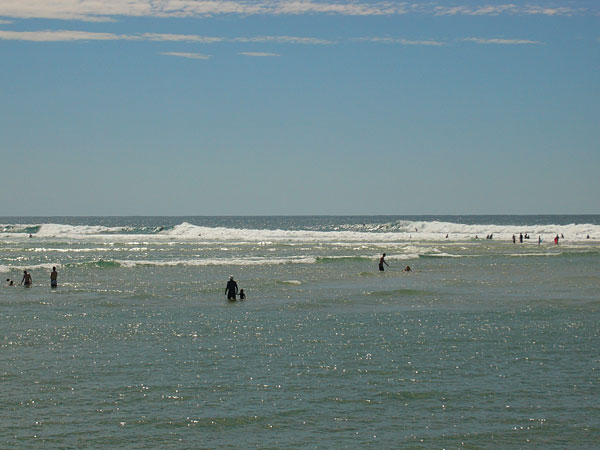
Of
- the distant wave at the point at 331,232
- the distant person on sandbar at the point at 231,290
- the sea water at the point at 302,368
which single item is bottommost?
the sea water at the point at 302,368

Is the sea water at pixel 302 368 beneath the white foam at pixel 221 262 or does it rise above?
beneath

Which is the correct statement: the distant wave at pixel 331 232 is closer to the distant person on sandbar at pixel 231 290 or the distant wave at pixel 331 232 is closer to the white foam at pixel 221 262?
the white foam at pixel 221 262

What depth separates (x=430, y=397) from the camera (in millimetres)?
13391

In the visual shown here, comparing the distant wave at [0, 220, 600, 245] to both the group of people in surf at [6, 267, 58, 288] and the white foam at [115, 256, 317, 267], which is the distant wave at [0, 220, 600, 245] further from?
the group of people in surf at [6, 267, 58, 288]

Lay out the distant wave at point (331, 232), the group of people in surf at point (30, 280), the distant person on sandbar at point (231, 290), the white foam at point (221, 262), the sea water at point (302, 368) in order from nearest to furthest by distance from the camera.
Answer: the sea water at point (302, 368)
the distant person on sandbar at point (231, 290)
the group of people in surf at point (30, 280)
the white foam at point (221, 262)
the distant wave at point (331, 232)

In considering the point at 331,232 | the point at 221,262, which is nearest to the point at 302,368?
the point at 221,262

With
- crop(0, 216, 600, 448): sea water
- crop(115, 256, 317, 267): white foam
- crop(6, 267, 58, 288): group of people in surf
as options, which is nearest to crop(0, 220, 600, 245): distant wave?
crop(115, 256, 317, 267): white foam

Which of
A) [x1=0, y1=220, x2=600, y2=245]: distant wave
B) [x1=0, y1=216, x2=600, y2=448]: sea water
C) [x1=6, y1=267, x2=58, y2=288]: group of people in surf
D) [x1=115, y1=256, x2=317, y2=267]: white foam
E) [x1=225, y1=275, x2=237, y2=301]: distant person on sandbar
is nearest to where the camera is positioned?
[x1=0, y1=216, x2=600, y2=448]: sea water

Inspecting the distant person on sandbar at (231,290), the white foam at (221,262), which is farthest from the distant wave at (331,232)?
the distant person on sandbar at (231,290)

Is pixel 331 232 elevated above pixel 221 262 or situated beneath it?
elevated above

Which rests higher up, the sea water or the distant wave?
the distant wave

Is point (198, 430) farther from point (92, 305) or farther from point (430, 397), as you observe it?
point (92, 305)

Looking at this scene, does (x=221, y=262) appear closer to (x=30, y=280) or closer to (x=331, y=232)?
(x=30, y=280)

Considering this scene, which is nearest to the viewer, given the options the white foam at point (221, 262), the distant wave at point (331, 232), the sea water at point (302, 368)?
the sea water at point (302, 368)
